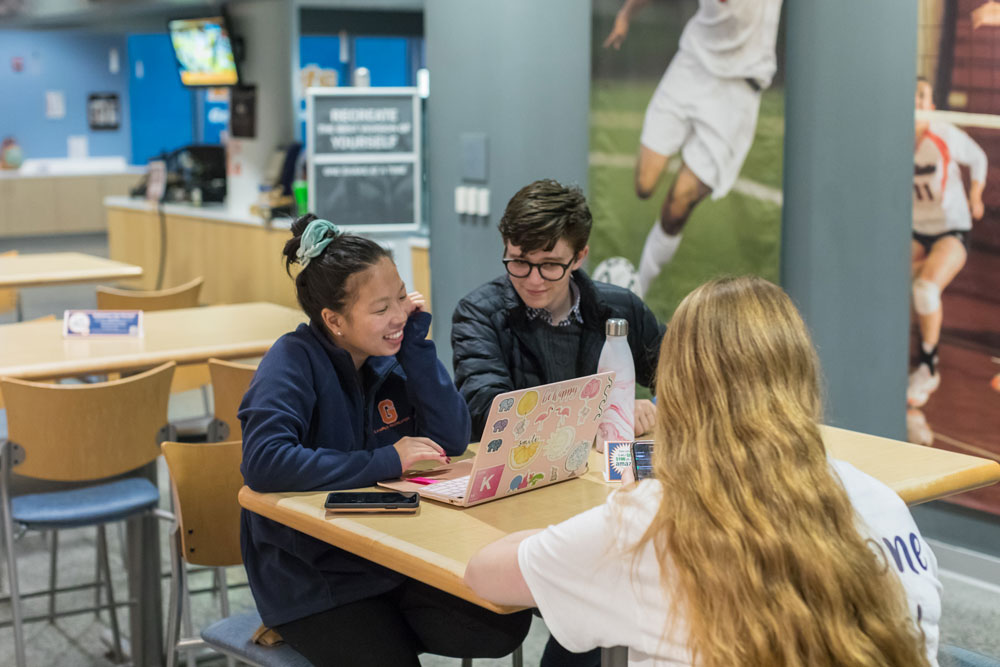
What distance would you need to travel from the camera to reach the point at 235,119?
9.46 m

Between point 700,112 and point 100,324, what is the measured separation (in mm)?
2191

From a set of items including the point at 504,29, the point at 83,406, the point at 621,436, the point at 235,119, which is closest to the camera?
the point at 621,436

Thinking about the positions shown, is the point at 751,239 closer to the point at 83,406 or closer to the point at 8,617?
the point at 83,406

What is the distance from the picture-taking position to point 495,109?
5160 millimetres

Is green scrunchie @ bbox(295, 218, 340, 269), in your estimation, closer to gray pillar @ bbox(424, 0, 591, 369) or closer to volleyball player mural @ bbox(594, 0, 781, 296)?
volleyball player mural @ bbox(594, 0, 781, 296)

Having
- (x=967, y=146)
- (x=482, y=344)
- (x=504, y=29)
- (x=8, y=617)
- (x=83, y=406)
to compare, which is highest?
(x=504, y=29)

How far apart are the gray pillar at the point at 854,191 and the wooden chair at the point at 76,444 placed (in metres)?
2.09

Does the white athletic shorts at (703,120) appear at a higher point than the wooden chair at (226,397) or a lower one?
higher

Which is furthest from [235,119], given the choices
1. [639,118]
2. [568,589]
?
[568,589]

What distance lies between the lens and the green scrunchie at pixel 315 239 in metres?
2.24

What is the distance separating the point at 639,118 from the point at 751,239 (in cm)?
78

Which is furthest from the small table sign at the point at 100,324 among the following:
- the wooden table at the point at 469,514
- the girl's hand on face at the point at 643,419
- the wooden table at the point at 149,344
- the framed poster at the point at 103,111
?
the framed poster at the point at 103,111

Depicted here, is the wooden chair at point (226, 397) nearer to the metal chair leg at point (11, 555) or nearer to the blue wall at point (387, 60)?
the metal chair leg at point (11, 555)

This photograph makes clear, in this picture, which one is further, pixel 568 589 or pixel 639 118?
pixel 639 118
